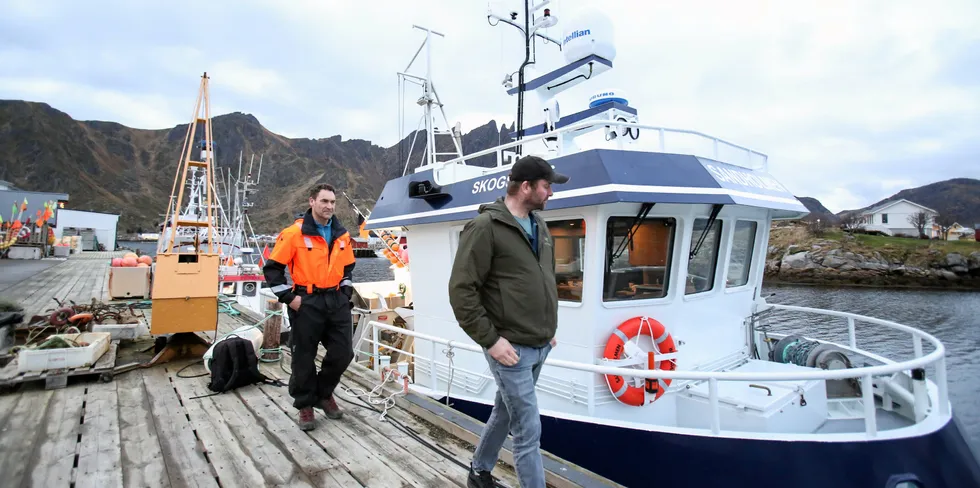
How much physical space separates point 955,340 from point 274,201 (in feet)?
482

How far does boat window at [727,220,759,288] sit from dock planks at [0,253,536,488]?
3.52m

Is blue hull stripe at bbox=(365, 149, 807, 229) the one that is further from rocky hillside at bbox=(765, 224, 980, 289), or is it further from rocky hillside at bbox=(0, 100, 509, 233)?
rocky hillside at bbox=(0, 100, 509, 233)

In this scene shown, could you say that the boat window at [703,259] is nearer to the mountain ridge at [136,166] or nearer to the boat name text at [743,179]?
the boat name text at [743,179]

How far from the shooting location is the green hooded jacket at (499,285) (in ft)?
6.71

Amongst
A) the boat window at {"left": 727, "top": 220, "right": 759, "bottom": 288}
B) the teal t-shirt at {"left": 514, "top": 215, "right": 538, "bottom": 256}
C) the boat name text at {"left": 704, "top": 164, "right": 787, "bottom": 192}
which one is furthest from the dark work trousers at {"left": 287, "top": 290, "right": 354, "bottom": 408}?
the boat window at {"left": 727, "top": 220, "right": 759, "bottom": 288}

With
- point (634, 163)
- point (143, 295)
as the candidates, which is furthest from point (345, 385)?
point (143, 295)

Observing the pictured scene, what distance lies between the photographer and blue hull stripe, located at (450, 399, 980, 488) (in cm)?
296

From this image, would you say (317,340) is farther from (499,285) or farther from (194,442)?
(499,285)

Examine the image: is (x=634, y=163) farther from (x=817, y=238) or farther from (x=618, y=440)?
(x=817, y=238)

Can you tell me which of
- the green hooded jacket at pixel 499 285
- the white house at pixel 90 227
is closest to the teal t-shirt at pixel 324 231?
the green hooded jacket at pixel 499 285

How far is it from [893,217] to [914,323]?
56.2 m

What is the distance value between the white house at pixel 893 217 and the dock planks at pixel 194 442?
2852 inches

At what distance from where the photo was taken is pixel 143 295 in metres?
8.56

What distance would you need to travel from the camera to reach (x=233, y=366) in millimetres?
4156
